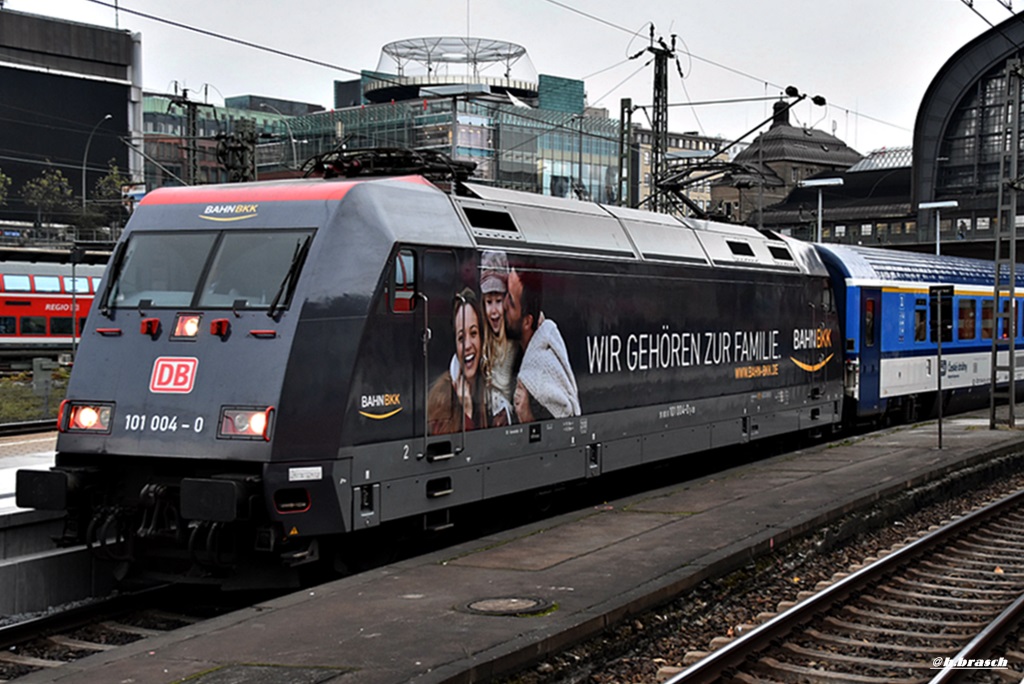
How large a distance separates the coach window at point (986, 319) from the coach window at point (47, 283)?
33.8 m


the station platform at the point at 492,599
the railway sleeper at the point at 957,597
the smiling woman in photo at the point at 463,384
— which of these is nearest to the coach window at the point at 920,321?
the station platform at the point at 492,599

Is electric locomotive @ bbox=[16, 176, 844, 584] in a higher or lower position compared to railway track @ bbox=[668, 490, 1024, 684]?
higher

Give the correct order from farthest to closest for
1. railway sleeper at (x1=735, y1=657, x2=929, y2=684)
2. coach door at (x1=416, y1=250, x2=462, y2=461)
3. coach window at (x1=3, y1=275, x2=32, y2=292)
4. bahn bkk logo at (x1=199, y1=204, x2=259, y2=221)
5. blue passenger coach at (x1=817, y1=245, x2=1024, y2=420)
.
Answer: coach window at (x1=3, y1=275, x2=32, y2=292) → blue passenger coach at (x1=817, y1=245, x2=1024, y2=420) → coach door at (x1=416, y1=250, x2=462, y2=461) → bahn bkk logo at (x1=199, y1=204, x2=259, y2=221) → railway sleeper at (x1=735, y1=657, x2=929, y2=684)

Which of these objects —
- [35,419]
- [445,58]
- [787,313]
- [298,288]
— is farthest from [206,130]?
[298,288]

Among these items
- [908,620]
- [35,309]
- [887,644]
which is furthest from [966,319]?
[35,309]

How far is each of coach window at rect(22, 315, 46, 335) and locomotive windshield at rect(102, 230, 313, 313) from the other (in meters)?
38.6

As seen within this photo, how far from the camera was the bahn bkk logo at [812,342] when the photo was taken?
20812 mm

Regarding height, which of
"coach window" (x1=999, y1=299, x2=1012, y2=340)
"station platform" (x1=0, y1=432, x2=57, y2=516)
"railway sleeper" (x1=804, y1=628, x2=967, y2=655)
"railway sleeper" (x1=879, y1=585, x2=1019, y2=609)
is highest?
"coach window" (x1=999, y1=299, x2=1012, y2=340)

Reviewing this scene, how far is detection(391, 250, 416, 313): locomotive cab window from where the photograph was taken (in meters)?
11.1

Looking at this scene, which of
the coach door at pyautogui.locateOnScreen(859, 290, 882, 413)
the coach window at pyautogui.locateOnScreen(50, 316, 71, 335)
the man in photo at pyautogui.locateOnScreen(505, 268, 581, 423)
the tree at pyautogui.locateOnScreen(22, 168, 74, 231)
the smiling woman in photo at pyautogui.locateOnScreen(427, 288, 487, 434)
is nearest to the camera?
the smiling woman in photo at pyautogui.locateOnScreen(427, 288, 487, 434)

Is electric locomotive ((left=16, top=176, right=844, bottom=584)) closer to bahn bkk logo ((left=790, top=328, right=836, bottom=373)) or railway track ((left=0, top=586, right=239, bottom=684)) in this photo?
railway track ((left=0, top=586, right=239, bottom=684))

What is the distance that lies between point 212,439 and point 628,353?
6.61 metres

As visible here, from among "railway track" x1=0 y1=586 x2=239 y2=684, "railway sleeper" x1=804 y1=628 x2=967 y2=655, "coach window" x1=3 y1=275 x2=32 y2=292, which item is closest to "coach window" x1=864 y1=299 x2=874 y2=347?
"railway sleeper" x1=804 y1=628 x2=967 y2=655

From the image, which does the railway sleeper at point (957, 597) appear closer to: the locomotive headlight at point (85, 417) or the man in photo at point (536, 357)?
the man in photo at point (536, 357)
